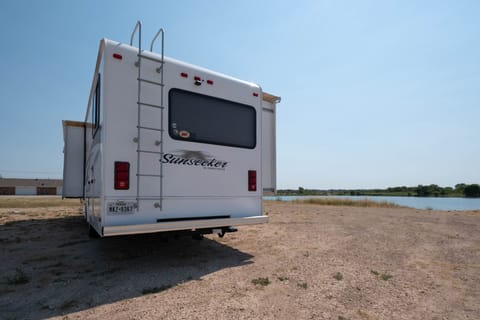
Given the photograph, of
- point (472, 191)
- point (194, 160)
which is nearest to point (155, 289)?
point (194, 160)

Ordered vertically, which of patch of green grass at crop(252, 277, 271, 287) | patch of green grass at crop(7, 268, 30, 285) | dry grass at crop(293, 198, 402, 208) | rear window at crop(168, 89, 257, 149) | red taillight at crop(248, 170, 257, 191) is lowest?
dry grass at crop(293, 198, 402, 208)

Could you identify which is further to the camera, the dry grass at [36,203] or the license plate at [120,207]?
the dry grass at [36,203]

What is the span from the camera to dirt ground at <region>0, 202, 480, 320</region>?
9.52 feet

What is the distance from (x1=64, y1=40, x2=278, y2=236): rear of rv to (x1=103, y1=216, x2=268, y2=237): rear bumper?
0.04 ft

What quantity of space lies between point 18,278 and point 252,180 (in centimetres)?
364

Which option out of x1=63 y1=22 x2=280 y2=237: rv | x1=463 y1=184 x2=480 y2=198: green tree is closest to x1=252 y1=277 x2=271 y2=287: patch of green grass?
x1=63 y1=22 x2=280 y2=237: rv

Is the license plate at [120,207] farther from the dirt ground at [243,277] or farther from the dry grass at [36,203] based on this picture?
the dry grass at [36,203]

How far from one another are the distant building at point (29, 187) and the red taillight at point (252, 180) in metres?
49.7

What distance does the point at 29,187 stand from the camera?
4944 cm

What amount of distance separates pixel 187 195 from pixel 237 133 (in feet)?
4.68

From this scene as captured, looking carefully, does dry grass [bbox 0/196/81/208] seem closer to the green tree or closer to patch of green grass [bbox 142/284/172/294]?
patch of green grass [bbox 142/284/172/294]

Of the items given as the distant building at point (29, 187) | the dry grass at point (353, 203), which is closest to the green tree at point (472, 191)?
the dry grass at point (353, 203)

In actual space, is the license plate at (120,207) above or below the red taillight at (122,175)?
below

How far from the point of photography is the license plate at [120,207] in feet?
11.8
